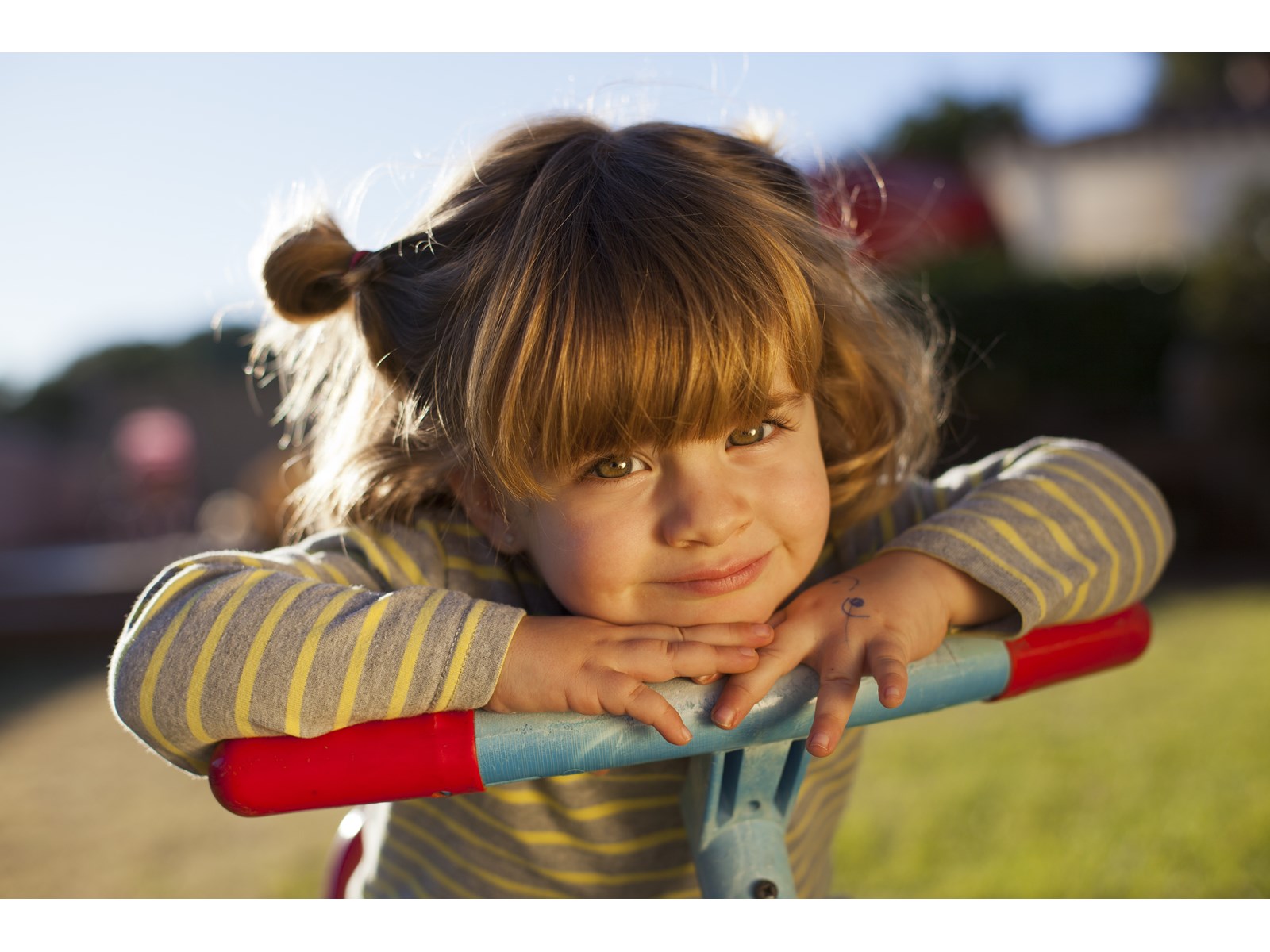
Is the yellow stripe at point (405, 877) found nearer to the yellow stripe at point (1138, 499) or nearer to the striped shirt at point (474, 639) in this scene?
the striped shirt at point (474, 639)

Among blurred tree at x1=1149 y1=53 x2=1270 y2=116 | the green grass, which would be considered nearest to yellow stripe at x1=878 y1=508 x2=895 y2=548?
the green grass

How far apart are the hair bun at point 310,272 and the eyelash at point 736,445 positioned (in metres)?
0.45

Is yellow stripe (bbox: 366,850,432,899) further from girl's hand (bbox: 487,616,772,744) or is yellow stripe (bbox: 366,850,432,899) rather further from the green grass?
the green grass

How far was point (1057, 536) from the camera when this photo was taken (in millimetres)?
1140

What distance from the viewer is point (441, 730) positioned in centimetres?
90

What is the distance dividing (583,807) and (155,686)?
0.54 metres

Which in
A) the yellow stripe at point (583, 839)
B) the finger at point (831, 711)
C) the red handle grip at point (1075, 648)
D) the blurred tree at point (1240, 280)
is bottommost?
the blurred tree at point (1240, 280)

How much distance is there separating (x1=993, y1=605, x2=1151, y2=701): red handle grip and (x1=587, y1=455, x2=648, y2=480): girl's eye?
1.38 ft

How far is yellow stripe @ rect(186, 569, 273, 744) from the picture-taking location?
0.91 metres

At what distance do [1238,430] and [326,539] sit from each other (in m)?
5.76

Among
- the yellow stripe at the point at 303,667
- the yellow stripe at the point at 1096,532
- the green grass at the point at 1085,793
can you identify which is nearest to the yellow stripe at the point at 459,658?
the yellow stripe at the point at 303,667

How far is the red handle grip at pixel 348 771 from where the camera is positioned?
888 millimetres
